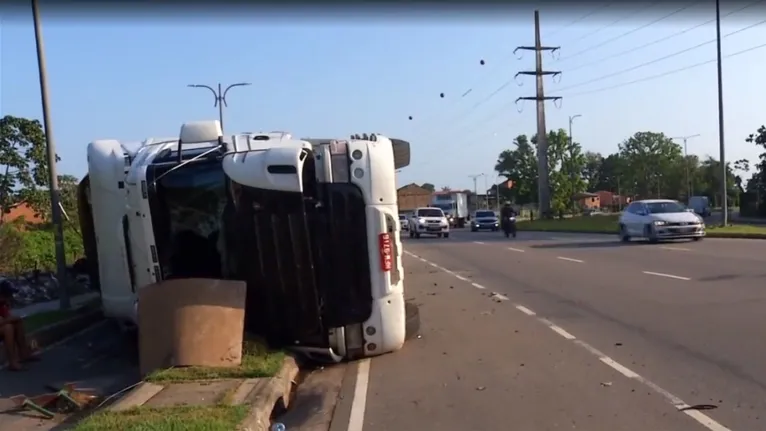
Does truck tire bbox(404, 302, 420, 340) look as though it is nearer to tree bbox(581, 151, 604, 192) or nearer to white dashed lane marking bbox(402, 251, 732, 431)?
white dashed lane marking bbox(402, 251, 732, 431)

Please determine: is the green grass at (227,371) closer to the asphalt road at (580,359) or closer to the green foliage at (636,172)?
the asphalt road at (580,359)

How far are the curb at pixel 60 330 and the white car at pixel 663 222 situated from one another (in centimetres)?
2037

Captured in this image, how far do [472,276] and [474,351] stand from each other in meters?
10.6

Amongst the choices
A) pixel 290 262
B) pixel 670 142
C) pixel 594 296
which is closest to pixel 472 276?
pixel 594 296

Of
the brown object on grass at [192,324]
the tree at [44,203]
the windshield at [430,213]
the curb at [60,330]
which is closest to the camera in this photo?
the brown object on grass at [192,324]

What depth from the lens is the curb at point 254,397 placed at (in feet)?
23.0

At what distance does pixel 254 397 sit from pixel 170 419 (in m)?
1.02

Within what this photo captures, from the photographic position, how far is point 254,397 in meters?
7.53

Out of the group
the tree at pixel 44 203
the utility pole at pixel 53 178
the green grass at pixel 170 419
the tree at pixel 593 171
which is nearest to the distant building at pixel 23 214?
the tree at pixel 44 203

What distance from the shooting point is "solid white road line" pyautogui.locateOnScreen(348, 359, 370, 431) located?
7.35 meters

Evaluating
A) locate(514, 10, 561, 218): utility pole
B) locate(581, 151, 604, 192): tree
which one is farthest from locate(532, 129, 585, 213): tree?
locate(581, 151, 604, 192): tree

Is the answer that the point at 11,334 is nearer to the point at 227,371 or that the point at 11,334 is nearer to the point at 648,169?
the point at 227,371

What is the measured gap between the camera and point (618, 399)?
7.73 metres

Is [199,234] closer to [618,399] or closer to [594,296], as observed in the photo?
[618,399]
